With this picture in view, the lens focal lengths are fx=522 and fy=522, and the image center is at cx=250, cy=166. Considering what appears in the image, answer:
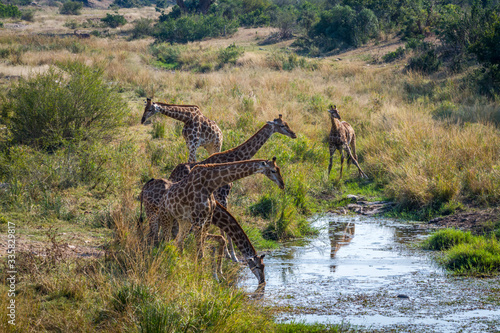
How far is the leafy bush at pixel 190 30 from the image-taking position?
137ft

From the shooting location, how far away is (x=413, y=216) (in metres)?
10.8

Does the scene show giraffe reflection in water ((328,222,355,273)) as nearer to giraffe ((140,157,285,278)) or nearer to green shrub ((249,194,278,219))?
green shrub ((249,194,278,219))

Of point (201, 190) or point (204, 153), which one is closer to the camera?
point (201, 190)

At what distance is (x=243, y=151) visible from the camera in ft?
A: 28.5

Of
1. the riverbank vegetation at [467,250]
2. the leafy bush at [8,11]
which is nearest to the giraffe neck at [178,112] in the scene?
the riverbank vegetation at [467,250]

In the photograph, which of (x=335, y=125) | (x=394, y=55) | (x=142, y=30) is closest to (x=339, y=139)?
(x=335, y=125)

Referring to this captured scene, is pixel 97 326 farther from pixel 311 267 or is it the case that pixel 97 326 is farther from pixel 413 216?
pixel 413 216

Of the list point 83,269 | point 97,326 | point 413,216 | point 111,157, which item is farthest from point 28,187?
point 413,216

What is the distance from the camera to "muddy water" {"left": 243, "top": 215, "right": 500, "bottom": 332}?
239 inches

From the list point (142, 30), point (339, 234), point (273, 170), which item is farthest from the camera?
point (142, 30)

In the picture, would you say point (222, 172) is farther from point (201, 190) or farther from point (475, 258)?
point (475, 258)

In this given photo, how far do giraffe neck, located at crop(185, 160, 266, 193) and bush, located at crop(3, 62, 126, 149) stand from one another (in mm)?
6669

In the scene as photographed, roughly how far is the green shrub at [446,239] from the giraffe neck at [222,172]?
4103mm

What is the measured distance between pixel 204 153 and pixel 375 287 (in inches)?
267
